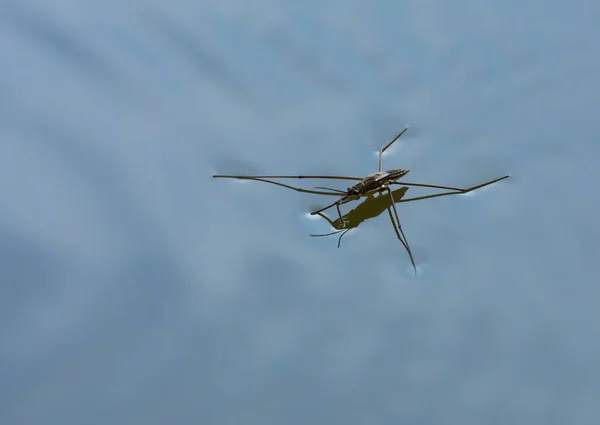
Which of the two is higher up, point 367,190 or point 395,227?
point 367,190

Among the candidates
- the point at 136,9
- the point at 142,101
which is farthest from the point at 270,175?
the point at 136,9

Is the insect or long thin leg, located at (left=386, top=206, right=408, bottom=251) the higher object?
the insect

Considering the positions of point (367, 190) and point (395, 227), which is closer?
point (395, 227)

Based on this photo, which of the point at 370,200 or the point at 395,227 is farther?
the point at 370,200

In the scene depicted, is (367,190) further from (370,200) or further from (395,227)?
(395,227)

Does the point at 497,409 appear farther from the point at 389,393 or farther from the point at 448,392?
the point at 389,393

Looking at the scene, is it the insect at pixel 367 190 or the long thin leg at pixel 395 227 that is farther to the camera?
the insect at pixel 367 190

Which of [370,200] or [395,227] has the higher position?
[370,200]

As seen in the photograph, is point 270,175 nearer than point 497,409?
No

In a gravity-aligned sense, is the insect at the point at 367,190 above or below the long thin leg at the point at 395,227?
above

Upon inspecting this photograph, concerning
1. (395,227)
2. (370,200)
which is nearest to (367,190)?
(370,200)

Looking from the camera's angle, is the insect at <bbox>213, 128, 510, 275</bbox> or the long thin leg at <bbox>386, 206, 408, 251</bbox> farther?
the insect at <bbox>213, 128, 510, 275</bbox>
